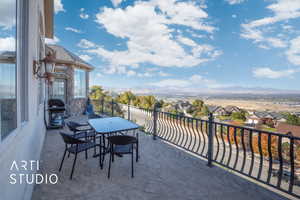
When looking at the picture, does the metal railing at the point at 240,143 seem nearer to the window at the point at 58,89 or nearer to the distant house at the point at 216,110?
the distant house at the point at 216,110

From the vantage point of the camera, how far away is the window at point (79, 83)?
372 inches

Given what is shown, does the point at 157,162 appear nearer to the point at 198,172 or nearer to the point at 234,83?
the point at 198,172

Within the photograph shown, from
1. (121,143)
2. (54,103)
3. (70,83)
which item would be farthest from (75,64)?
(121,143)

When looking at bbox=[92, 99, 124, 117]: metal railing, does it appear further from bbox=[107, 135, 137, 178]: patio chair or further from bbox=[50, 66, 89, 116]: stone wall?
bbox=[107, 135, 137, 178]: patio chair

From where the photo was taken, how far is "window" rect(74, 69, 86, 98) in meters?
9.46

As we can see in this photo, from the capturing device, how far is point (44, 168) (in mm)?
2928

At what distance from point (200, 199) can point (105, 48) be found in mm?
28838

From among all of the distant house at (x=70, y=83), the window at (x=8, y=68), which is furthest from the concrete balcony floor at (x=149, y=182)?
the distant house at (x=70, y=83)

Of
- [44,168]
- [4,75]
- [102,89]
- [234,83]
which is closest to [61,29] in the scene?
[102,89]

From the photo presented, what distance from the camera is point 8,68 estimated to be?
4.11ft

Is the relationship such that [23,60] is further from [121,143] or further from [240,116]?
[240,116]

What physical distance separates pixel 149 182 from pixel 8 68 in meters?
2.32

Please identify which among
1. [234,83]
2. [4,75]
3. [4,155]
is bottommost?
[4,155]

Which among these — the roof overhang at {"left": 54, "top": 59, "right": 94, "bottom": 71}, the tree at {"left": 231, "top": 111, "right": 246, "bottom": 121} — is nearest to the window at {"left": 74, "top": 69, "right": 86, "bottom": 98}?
the roof overhang at {"left": 54, "top": 59, "right": 94, "bottom": 71}
